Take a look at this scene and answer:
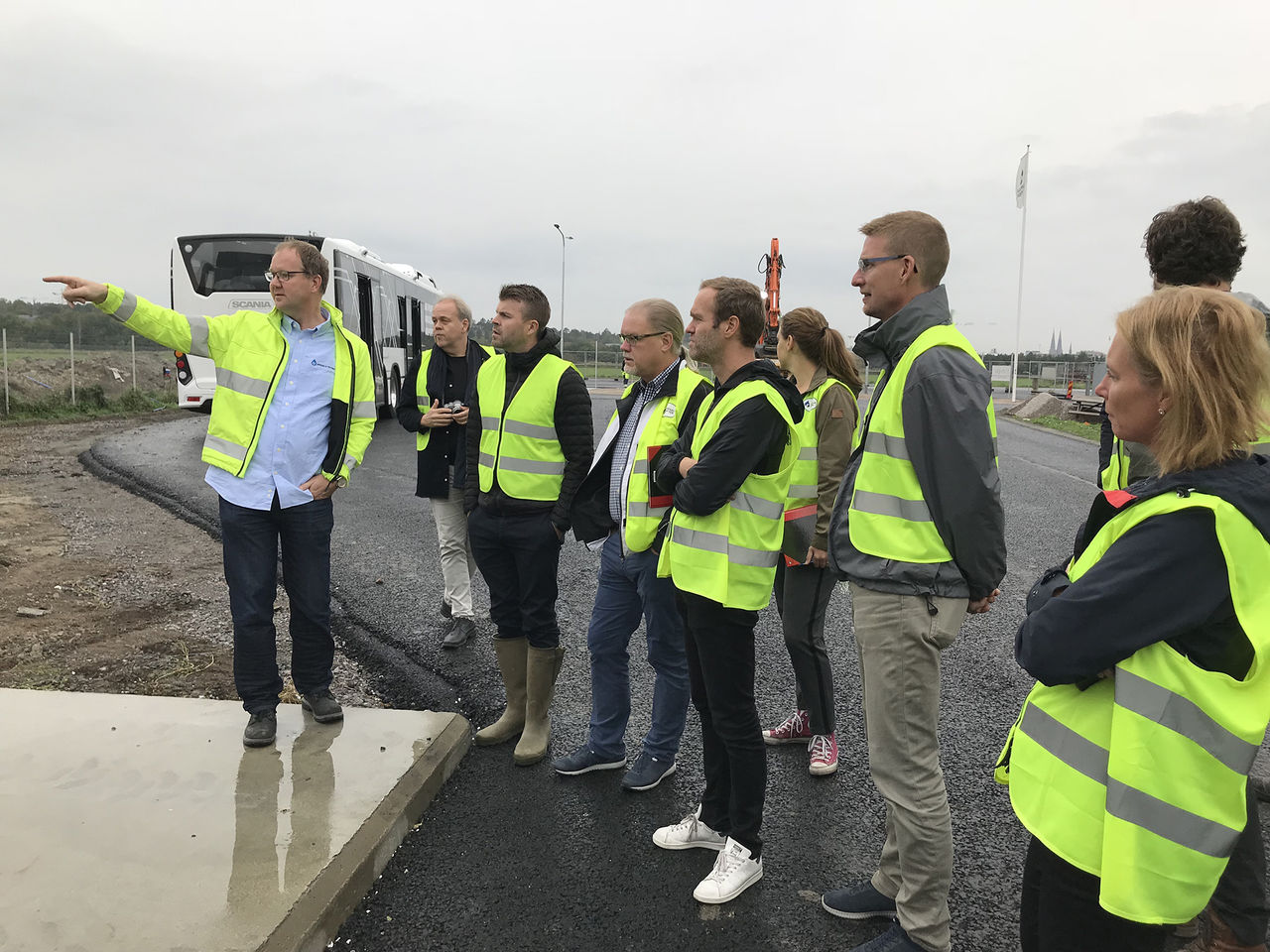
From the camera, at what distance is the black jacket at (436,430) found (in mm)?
5297

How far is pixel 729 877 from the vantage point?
279 centimetres

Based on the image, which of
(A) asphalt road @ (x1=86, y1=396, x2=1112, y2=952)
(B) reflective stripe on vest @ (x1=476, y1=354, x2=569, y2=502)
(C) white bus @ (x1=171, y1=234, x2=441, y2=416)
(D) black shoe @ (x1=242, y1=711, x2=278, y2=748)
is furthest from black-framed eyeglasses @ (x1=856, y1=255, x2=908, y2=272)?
(C) white bus @ (x1=171, y1=234, x2=441, y2=416)

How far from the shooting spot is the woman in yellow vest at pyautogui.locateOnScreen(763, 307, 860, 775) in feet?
11.9

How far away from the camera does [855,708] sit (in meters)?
4.34

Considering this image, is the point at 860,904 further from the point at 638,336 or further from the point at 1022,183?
the point at 1022,183

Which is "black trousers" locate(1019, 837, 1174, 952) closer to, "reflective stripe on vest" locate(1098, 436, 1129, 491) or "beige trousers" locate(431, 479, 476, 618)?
"reflective stripe on vest" locate(1098, 436, 1129, 491)

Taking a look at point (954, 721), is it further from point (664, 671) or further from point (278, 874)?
point (278, 874)

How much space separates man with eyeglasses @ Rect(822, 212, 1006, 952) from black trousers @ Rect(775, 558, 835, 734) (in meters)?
1.11

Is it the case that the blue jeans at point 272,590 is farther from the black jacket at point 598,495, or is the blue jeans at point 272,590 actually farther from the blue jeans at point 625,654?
the blue jeans at point 625,654

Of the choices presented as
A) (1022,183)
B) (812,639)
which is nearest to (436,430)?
(812,639)

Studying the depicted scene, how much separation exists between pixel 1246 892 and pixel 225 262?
53.7 ft

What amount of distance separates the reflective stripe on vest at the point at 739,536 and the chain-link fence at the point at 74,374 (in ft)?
62.7

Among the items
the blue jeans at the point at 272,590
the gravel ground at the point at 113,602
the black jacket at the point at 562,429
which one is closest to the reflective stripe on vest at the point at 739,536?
the black jacket at the point at 562,429

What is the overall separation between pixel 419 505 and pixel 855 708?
618cm
